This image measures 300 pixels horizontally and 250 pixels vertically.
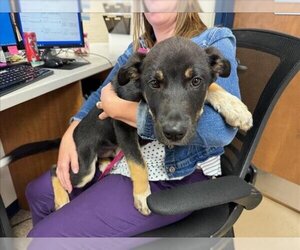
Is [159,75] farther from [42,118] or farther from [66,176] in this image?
[42,118]

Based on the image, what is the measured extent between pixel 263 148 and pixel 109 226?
1274mm

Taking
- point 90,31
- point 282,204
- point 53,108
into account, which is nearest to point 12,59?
point 53,108

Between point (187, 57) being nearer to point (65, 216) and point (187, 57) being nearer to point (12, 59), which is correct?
point (65, 216)

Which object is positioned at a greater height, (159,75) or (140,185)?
(159,75)

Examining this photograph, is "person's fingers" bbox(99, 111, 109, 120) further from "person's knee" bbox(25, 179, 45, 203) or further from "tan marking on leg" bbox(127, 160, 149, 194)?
"person's knee" bbox(25, 179, 45, 203)

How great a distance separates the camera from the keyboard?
1109 mm

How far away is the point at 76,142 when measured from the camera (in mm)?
1094

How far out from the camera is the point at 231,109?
2.56 feet

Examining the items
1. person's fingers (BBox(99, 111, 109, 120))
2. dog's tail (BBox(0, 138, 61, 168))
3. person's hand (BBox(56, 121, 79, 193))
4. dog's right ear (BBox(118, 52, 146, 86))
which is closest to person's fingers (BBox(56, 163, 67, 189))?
person's hand (BBox(56, 121, 79, 193))

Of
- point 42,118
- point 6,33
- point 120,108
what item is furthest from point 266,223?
point 6,33

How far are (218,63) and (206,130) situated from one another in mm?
180

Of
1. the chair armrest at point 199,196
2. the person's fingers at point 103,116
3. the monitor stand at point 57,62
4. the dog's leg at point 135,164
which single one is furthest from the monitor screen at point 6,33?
the chair armrest at point 199,196

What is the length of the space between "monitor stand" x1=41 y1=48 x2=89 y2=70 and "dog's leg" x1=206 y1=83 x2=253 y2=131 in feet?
2.94

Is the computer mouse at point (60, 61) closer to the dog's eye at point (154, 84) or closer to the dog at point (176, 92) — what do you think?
the dog at point (176, 92)
